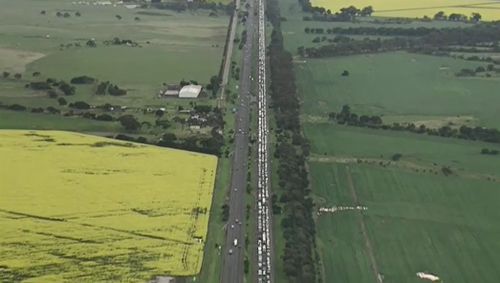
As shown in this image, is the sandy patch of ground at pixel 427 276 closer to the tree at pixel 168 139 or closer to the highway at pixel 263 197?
the highway at pixel 263 197

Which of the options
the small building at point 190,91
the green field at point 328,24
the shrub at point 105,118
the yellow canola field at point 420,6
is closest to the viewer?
the shrub at point 105,118

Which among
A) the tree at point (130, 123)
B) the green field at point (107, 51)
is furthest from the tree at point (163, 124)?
the tree at point (130, 123)

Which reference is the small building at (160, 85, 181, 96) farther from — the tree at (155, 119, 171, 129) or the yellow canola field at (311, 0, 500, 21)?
the yellow canola field at (311, 0, 500, 21)

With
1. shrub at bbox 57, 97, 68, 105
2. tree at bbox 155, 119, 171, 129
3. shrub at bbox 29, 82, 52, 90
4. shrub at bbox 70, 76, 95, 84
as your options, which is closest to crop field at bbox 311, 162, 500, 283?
tree at bbox 155, 119, 171, 129

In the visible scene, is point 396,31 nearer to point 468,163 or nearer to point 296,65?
point 296,65

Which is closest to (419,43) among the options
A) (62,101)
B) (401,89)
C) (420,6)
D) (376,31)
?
(376,31)
